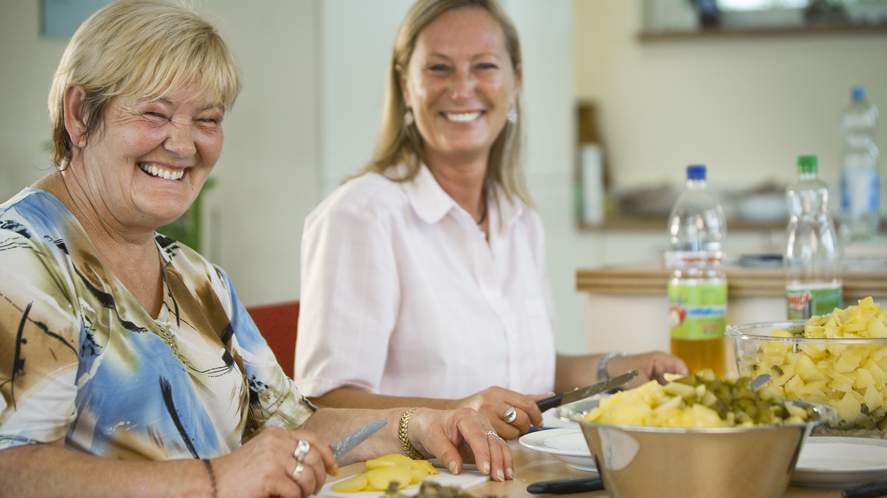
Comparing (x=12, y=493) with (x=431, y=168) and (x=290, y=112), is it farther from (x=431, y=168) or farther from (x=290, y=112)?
(x=290, y=112)

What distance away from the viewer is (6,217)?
1.23 meters

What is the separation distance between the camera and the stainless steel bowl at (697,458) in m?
1.02

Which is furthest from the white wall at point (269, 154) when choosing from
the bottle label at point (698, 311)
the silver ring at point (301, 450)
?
the silver ring at point (301, 450)

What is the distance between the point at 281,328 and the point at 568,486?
973mm

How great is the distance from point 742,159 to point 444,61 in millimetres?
3602

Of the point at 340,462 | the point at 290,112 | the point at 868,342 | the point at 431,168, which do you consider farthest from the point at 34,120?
the point at 868,342

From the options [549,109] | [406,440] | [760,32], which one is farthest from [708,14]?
[406,440]

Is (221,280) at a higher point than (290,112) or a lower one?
lower

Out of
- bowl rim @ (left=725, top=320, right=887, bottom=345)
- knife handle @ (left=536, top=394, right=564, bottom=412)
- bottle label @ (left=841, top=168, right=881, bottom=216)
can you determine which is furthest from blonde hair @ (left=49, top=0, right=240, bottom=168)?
bottle label @ (left=841, top=168, right=881, bottom=216)

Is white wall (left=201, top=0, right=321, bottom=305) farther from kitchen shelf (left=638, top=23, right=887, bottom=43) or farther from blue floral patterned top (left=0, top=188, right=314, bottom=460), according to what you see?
blue floral patterned top (left=0, top=188, right=314, bottom=460)

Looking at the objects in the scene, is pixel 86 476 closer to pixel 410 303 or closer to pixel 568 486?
pixel 568 486

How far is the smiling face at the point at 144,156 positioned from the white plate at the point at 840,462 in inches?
31.3

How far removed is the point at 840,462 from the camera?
124 cm

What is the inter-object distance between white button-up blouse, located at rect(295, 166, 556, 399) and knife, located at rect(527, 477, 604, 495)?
31.7 inches
